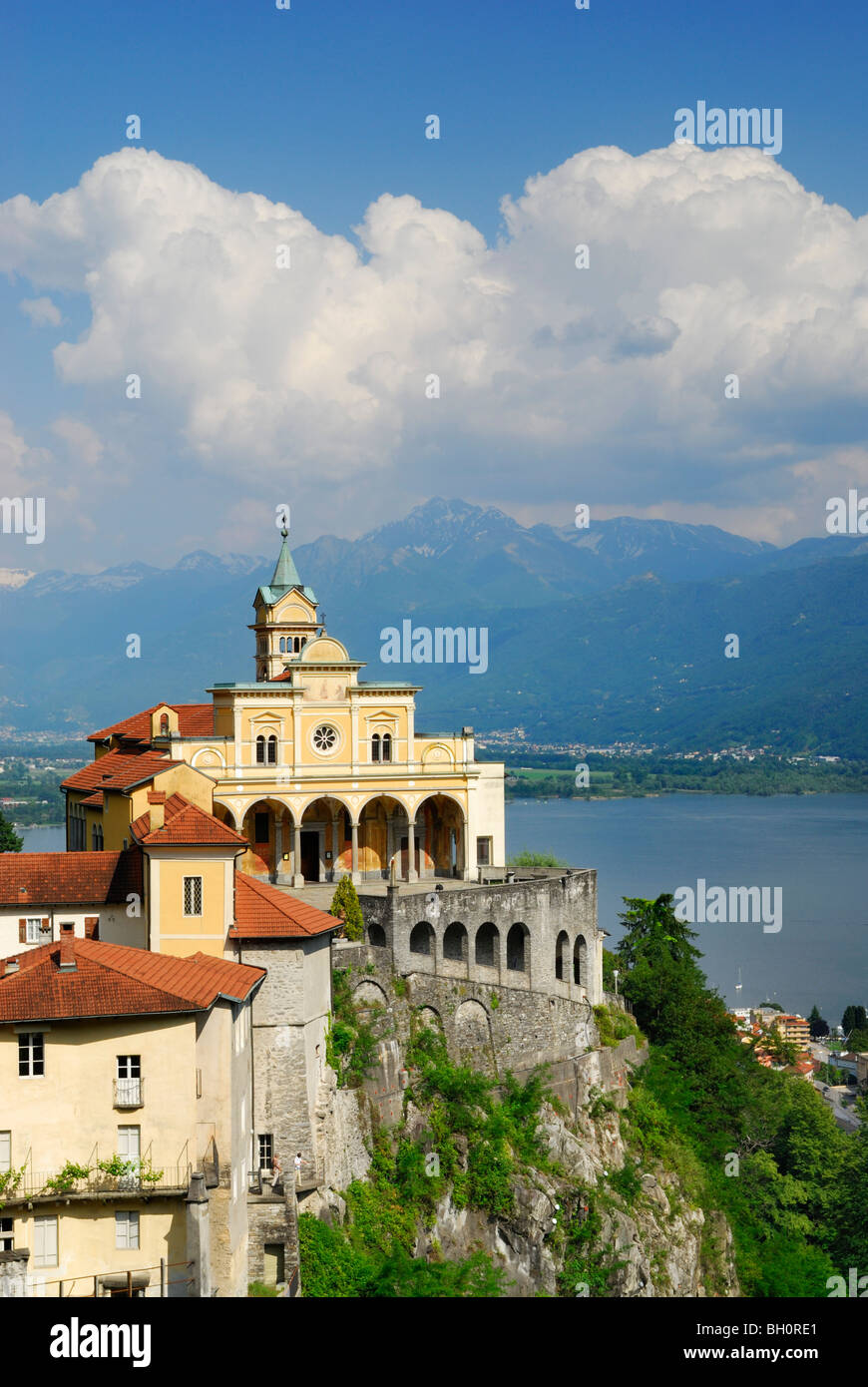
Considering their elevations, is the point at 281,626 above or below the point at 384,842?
above

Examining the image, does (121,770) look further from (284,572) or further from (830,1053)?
(830,1053)

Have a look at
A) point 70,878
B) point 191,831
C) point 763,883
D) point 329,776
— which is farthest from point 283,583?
point 763,883

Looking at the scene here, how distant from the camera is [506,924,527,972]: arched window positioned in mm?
49750

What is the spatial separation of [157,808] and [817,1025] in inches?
2850

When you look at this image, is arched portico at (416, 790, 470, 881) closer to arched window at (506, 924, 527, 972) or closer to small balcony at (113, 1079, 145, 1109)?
arched window at (506, 924, 527, 972)

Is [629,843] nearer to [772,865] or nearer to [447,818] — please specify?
[772,865]

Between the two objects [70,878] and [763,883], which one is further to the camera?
[763,883]

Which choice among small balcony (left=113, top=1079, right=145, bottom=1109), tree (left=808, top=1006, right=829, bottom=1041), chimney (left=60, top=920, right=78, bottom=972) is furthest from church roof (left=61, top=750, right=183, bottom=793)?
tree (left=808, top=1006, right=829, bottom=1041)

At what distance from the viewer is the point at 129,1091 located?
28.0m

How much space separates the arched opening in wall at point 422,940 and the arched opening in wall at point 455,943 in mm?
1571

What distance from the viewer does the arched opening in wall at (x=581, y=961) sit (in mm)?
52969

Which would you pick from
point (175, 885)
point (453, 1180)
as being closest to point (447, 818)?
point (453, 1180)

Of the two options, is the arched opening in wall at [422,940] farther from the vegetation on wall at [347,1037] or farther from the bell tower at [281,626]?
the bell tower at [281,626]
